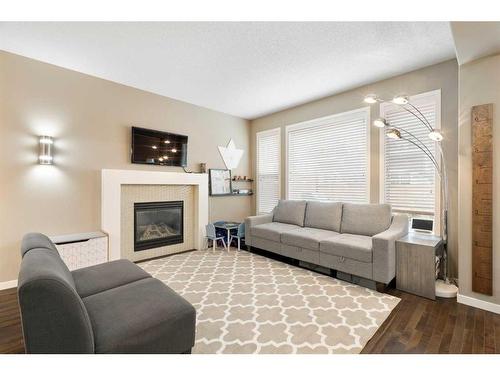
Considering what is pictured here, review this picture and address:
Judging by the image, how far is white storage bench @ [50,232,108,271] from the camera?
9.09ft

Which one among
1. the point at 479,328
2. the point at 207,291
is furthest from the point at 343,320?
the point at 207,291

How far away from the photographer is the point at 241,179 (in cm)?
512

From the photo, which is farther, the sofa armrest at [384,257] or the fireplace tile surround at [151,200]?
the fireplace tile surround at [151,200]

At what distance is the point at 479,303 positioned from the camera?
2223mm

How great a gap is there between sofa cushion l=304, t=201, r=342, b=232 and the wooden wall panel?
1.55 metres

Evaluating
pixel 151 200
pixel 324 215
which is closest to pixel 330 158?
pixel 324 215

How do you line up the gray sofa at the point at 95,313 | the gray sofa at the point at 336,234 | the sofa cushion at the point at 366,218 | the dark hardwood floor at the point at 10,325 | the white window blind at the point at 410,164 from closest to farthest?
the gray sofa at the point at 95,313
the dark hardwood floor at the point at 10,325
the gray sofa at the point at 336,234
the white window blind at the point at 410,164
the sofa cushion at the point at 366,218

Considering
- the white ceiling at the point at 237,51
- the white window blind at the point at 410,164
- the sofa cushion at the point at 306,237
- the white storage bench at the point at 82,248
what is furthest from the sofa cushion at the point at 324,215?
the white storage bench at the point at 82,248

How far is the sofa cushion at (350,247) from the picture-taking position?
2688mm

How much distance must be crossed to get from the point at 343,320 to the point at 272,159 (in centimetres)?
344

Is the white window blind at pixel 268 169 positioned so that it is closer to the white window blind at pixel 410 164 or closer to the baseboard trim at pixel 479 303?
the white window blind at pixel 410 164

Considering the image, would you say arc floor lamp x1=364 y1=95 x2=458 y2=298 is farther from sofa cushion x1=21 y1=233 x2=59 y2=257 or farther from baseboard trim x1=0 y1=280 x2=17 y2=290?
baseboard trim x1=0 y1=280 x2=17 y2=290

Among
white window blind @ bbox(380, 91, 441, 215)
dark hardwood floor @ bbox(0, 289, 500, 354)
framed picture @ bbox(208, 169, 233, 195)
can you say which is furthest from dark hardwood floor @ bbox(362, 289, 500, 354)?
framed picture @ bbox(208, 169, 233, 195)

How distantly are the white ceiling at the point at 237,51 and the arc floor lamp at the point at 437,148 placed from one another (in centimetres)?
52
